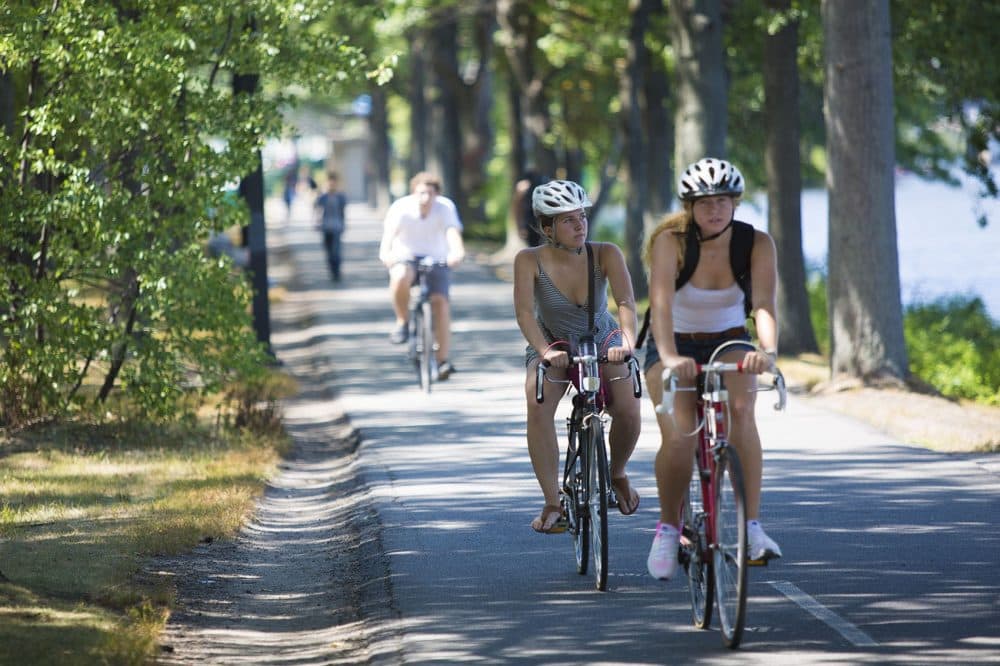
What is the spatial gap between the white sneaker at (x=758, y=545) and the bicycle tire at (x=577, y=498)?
1.35 meters

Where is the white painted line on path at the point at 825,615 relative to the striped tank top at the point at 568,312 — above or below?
below

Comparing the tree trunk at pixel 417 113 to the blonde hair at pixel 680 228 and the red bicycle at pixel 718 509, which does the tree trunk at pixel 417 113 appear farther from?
the red bicycle at pixel 718 509

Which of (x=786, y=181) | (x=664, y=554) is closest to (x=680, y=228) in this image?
(x=664, y=554)

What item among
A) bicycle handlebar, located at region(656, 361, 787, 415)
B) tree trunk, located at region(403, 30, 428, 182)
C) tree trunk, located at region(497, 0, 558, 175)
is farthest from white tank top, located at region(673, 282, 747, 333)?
tree trunk, located at region(403, 30, 428, 182)

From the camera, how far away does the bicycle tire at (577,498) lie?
7961 mm

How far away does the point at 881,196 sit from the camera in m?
15.4

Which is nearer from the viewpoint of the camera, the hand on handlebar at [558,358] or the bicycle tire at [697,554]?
the bicycle tire at [697,554]

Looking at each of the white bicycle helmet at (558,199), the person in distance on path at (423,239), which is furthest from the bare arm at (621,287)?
the person in distance on path at (423,239)

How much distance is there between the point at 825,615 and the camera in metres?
7.21

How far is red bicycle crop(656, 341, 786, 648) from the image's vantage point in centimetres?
643

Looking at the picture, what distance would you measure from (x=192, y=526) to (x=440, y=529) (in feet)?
4.79

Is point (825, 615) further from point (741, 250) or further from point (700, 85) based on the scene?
point (700, 85)

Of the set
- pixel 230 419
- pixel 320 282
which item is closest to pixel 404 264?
pixel 230 419

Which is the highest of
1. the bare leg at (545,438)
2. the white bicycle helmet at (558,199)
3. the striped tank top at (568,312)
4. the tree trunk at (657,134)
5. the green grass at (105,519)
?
the tree trunk at (657,134)
